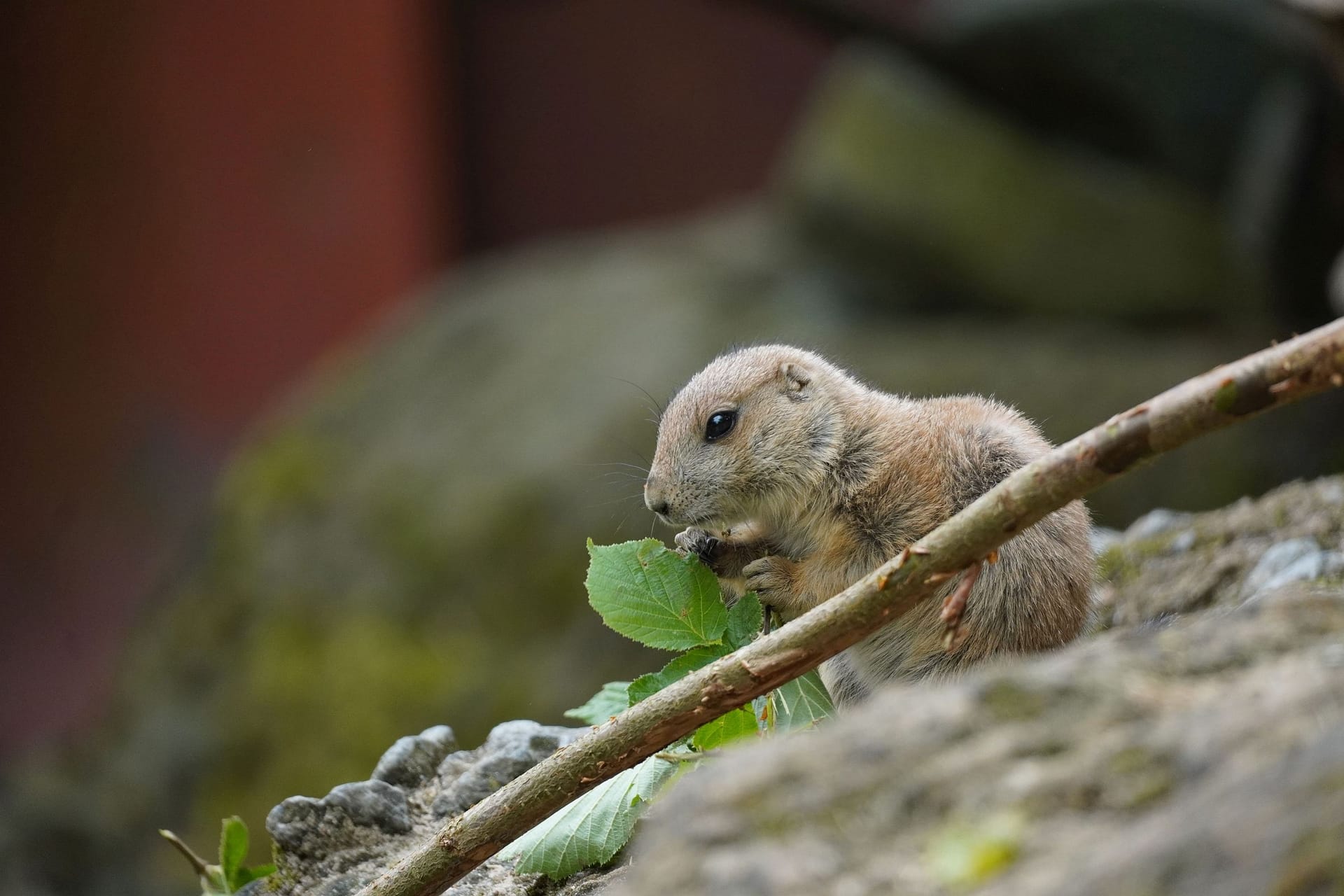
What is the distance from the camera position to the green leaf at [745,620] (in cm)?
252

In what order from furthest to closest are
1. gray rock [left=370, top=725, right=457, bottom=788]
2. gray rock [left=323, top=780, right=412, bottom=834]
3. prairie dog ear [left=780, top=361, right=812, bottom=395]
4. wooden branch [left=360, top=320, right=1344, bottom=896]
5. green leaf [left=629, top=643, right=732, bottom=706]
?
1. prairie dog ear [left=780, top=361, right=812, bottom=395]
2. gray rock [left=370, top=725, right=457, bottom=788]
3. gray rock [left=323, top=780, right=412, bottom=834]
4. green leaf [left=629, top=643, right=732, bottom=706]
5. wooden branch [left=360, top=320, right=1344, bottom=896]

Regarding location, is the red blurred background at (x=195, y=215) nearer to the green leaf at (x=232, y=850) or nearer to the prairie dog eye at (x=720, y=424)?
the prairie dog eye at (x=720, y=424)

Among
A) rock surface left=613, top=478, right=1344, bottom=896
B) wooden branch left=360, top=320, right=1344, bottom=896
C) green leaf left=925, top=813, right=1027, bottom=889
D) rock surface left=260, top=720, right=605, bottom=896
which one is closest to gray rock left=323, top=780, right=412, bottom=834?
rock surface left=260, top=720, right=605, bottom=896

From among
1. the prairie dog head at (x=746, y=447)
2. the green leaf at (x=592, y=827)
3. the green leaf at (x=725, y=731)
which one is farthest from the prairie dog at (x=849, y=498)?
the green leaf at (x=592, y=827)

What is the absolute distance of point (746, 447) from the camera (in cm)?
279

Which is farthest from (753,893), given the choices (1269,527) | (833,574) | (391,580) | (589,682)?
(391,580)

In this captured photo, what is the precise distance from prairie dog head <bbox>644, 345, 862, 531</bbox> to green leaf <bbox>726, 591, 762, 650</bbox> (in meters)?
0.26

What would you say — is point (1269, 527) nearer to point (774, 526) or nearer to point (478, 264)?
point (774, 526)

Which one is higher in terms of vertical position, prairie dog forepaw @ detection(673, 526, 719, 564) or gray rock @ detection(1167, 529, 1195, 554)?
prairie dog forepaw @ detection(673, 526, 719, 564)

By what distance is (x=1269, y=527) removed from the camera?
127 inches

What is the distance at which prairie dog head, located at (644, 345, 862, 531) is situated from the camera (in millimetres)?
2770

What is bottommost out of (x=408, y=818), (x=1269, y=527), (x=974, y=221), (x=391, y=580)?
(x=1269, y=527)

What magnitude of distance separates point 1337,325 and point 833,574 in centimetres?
111

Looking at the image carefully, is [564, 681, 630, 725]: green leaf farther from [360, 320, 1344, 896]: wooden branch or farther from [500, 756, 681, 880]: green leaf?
[360, 320, 1344, 896]: wooden branch
